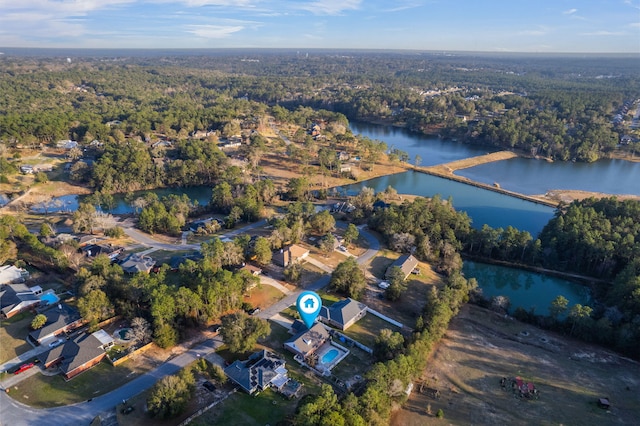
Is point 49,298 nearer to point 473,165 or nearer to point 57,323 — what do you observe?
point 57,323

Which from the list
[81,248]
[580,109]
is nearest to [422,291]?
[81,248]

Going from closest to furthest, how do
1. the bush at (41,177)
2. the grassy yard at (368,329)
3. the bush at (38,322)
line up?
the bush at (38,322)
the grassy yard at (368,329)
the bush at (41,177)

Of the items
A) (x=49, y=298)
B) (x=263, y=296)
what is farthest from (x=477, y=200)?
(x=49, y=298)

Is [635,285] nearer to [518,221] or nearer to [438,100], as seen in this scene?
[518,221]

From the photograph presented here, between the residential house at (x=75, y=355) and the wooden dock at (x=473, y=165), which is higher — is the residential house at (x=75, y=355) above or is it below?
below

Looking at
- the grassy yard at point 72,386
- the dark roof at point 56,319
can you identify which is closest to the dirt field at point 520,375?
the grassy yard at point 72,386

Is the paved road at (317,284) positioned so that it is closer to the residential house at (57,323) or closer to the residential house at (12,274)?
the residential house at (57,323)
